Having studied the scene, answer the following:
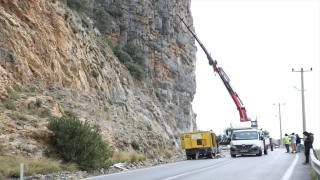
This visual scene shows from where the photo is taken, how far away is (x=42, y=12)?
1133 inches

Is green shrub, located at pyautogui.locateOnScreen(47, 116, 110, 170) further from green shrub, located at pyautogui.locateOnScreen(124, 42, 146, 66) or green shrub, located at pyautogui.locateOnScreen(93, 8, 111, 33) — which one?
green shrub, located at pyautogui.locateOnScreen(124, 42, 146, 66)

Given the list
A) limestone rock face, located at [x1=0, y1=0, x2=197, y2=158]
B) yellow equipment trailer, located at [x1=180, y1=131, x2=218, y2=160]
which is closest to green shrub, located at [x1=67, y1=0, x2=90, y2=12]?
limestone rock face, located at [x1=0, y1=0, x2=197, y2=158]

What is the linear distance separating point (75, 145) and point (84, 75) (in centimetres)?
1328

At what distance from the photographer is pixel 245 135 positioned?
3044cm

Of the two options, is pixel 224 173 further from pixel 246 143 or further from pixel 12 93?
pixel 246 143

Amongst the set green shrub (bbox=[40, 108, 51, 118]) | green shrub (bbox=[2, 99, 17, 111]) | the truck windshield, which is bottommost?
the truck windshield

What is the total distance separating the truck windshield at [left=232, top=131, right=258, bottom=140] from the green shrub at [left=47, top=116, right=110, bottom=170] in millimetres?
13923

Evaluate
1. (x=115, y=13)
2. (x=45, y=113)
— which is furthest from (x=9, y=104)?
(x=115, y=13)

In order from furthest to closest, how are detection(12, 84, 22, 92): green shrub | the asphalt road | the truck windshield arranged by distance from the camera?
the truck windshield < detection(12, 84, 22, 92): green shrub < the asphalt road

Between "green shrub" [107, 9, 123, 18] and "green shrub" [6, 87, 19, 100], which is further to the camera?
"green shrub" [107, 9, 123, 18]

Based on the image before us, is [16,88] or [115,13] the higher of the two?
[115,13]

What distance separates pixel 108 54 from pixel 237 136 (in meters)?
14.9

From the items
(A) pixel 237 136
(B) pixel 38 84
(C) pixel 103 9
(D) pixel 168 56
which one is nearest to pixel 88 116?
(B) pixel 38 84

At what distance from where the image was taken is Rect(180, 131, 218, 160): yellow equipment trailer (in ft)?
100
